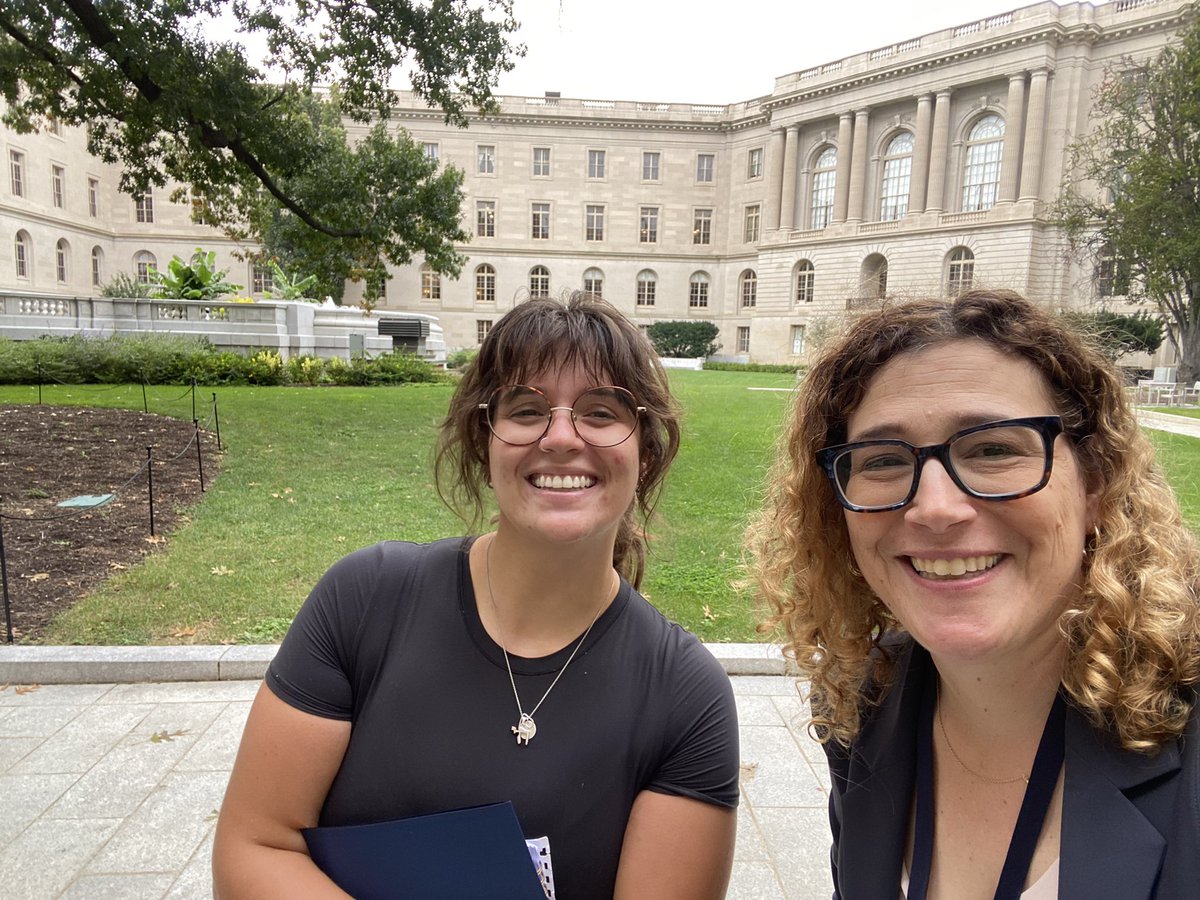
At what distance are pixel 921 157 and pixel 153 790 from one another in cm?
5418

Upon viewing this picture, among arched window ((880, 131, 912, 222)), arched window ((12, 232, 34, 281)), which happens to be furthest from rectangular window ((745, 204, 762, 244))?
arched window ((12, 232, 34, 281))

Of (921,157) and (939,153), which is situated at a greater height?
(939,153)

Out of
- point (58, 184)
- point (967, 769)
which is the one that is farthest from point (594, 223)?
point (967, 769)

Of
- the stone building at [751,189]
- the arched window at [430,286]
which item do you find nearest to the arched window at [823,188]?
the stone building at [751,189]

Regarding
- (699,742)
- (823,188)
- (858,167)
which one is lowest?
(699,742)

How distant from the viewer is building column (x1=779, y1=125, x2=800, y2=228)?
180 feet

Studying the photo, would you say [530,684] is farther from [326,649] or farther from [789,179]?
[789,179]

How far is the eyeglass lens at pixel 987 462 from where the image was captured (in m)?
1.33

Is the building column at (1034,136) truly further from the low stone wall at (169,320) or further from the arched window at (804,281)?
the low stone wall at (169,320)

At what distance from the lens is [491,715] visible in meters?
1.65

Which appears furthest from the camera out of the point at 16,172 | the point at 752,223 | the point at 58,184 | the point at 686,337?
the point at 752,223

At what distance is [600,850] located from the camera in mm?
1646

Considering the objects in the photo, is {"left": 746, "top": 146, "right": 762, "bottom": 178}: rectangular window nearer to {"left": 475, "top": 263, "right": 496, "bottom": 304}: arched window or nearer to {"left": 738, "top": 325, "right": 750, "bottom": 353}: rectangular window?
{"left": 738, "top": 325, "right": 750, "bottom": 353}: rectangular window

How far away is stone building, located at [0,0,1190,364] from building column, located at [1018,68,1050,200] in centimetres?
14
